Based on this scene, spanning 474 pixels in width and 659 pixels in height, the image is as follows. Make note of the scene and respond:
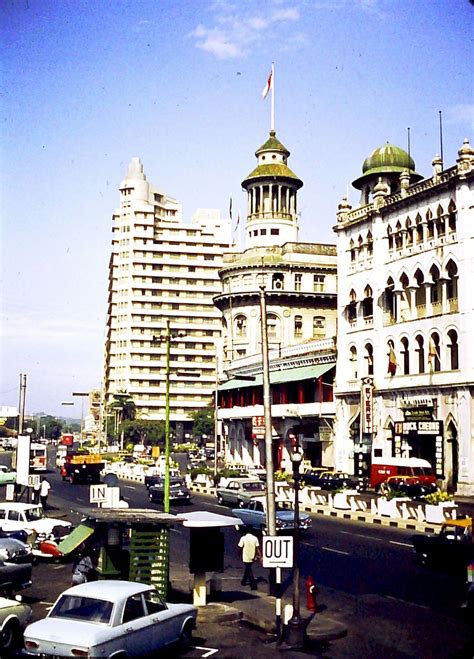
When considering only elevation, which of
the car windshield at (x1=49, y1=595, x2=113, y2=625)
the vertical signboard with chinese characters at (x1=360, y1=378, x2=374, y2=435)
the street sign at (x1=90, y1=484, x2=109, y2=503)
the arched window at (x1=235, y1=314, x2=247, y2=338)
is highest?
the arched window at (x1=235, y1=314, x2=247, y2=338)

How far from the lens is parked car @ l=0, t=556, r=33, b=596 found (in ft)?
62.8

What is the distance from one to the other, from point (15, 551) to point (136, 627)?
12.1 metres

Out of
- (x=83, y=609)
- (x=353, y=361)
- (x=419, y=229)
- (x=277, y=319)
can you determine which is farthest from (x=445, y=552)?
(x=277, y=319)

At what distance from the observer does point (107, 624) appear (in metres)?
13.4

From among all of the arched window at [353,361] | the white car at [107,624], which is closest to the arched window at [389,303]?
the arched window at [353,361]

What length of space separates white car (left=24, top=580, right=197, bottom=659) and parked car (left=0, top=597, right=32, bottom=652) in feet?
5.57

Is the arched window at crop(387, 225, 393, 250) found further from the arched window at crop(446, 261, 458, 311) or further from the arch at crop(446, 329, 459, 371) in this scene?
the arch at crop(446, 329, 459, 371)

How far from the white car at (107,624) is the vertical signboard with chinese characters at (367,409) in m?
44.1

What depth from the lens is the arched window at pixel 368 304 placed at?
61.2 metres

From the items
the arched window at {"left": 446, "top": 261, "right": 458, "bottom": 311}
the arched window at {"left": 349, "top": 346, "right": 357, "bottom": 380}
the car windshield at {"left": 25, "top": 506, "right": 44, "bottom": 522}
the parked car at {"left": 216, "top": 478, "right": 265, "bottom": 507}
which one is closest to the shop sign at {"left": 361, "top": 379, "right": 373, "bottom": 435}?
the arched window at {"left": 349, "top": 346, "right": 357, "bottom": 380}

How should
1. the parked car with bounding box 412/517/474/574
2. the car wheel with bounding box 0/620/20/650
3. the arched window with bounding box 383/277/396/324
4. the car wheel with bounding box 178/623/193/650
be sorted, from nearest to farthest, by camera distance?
the car wheel with bounding box 0/620/20/650 < the car wheel with bounding box 178/623/193/650 < the parked car with bounding box 412/517/474/574 < the arched window with bounding box 383/277/396/324

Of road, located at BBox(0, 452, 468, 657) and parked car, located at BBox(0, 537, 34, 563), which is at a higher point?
parked car, located at BBox(0, 537, 34, 563)

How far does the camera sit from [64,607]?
13891mm

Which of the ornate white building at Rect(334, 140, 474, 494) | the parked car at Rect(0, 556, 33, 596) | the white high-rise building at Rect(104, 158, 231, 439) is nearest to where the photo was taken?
the parked car at Rect(0, 556, 33, 596)
